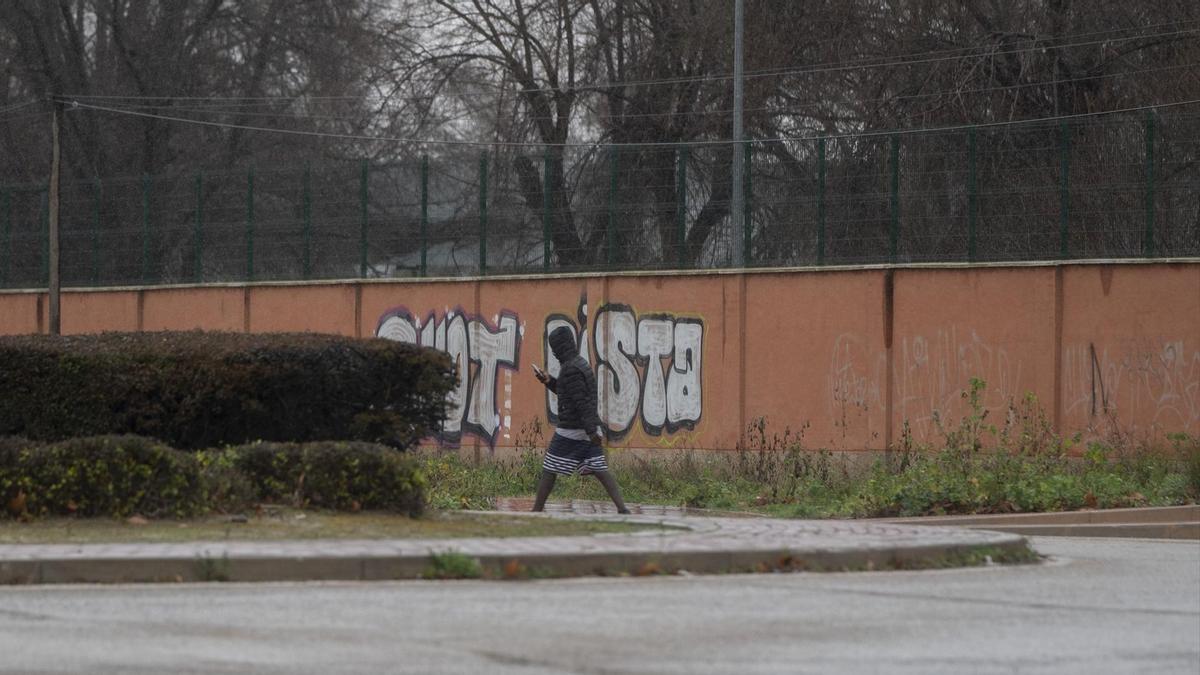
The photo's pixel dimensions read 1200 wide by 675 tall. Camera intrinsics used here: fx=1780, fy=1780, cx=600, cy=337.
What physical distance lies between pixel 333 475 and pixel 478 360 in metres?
12.5

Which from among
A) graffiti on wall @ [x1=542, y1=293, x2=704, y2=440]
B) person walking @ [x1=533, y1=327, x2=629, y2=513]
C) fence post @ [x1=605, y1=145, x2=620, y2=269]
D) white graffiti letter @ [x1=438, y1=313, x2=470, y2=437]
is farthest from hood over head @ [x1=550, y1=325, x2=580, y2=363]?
white graffiti letter @ [x1=438, y1=313, x2=470, y2=437]

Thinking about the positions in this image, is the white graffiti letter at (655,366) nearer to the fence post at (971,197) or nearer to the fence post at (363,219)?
the fence post at (971,197)

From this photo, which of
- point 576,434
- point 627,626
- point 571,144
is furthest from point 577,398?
point 571,144

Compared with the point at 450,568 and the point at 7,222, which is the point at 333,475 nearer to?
the point at 450,568

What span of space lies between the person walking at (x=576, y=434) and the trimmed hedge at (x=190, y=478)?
99.7 inches

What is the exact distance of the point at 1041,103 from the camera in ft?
83.7

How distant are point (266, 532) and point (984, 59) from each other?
666 inches

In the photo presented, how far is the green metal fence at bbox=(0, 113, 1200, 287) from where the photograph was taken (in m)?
20.5

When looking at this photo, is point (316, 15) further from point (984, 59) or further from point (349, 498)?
point (349, 498)

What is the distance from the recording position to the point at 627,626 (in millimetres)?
8578

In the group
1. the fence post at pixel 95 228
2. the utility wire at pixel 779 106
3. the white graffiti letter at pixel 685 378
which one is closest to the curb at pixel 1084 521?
the white graffiti letter at pixel 685 378

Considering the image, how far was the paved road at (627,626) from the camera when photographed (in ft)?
24.6

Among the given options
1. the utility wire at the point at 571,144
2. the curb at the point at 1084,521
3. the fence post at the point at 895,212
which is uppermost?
the utility wire at the point at 571,144

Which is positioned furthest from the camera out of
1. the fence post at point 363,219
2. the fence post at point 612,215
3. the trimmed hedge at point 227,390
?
the fence post at point 363,219
